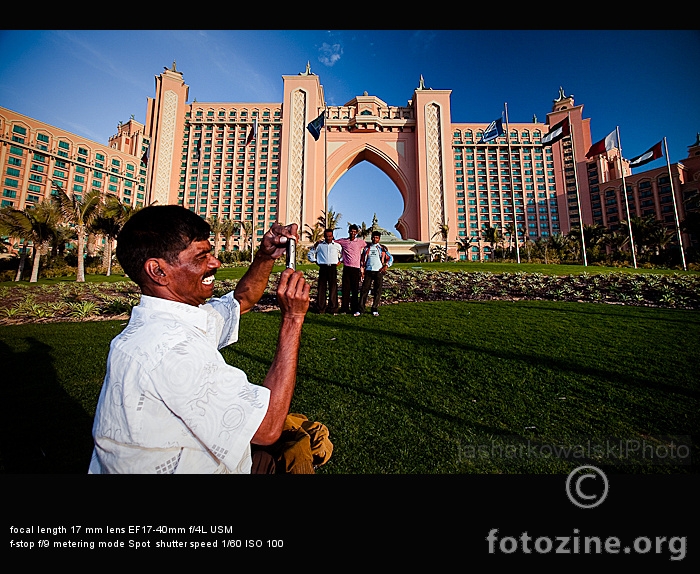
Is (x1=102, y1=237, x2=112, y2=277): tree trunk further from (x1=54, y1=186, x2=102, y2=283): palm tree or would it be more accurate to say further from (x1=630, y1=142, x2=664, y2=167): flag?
(x1=630, y1=142, x2=664, y2=167): flag

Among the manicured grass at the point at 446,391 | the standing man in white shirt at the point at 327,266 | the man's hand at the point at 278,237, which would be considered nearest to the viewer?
the man's hand at the point at 278,237

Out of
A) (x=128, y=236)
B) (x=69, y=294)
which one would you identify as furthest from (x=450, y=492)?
(x=69, y=294)

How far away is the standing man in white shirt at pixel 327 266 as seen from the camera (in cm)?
636

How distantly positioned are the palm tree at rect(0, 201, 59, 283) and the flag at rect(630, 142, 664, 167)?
3021 cm

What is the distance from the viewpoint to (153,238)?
1.15 m

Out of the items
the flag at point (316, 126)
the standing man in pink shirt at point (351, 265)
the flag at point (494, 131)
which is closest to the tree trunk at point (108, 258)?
the flag at point (316, 126)

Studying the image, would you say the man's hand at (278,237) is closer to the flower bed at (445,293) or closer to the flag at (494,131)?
the flower bed at (445,293)

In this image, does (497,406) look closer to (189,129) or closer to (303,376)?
(303,376)

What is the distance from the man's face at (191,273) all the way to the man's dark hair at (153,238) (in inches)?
0.9

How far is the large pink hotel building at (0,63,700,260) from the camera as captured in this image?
48.2 m

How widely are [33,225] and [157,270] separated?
56.3ft

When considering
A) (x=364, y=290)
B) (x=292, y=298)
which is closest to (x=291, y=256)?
(x=292, y=298)

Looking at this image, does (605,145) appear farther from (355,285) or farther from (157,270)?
(157,270)

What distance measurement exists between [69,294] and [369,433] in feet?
38.0
